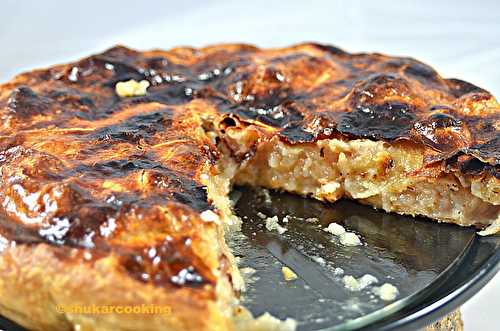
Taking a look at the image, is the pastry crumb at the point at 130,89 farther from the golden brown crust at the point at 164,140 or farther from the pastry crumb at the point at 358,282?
the pastry crumb at the point at 358,282

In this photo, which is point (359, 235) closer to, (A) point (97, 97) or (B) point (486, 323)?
(B) point (486, 323)

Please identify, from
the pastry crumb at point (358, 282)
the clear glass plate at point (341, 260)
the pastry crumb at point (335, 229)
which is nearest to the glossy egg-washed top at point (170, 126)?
the clear glass plate at point (341, 260)

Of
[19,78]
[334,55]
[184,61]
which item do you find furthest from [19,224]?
[334,55]

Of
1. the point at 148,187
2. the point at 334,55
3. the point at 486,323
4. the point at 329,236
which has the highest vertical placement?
the point at 334,55

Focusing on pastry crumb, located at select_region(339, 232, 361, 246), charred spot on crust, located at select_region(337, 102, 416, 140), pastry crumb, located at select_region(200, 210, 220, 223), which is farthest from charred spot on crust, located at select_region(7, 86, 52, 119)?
pastry crumb, located at select_region(339, 232, 361, 246)

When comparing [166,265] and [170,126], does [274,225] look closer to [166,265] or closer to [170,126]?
[170,126]

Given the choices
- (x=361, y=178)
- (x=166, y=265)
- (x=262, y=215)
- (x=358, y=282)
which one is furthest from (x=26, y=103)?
(x=358, y=282)
